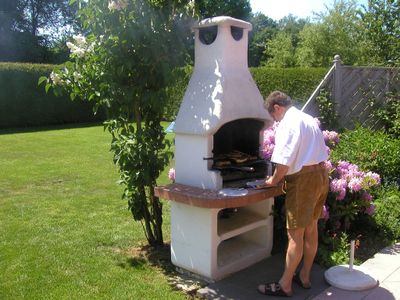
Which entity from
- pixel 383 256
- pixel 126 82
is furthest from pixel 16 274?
pixel 383 256

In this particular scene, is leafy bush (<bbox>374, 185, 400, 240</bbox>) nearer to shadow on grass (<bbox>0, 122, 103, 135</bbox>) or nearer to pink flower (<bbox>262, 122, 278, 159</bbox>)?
pink flower (<bbox>262, 122, 278, 159</bbox>)

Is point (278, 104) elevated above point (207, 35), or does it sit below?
below

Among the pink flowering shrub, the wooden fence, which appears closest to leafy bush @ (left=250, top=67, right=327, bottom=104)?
the wooden fence

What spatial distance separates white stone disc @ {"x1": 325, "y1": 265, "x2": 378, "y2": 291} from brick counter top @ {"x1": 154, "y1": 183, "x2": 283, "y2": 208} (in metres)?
0.88

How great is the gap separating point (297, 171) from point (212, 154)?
2.87 ft

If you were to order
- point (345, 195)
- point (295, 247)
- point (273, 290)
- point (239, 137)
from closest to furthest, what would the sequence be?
point (295, 247) → point (273, 290) → point (239, 137) → point (345, 195)

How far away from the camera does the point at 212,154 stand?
3.76m

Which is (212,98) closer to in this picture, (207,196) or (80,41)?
(207,196)

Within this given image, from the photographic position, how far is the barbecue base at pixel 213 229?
3561mm

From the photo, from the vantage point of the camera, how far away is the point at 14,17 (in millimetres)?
36969

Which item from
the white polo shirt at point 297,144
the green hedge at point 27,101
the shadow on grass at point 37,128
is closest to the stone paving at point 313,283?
the white polo shirt at point 297,144

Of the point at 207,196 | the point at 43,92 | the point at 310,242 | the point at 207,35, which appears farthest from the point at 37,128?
the point at 310,242

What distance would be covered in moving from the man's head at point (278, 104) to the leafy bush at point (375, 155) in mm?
2729

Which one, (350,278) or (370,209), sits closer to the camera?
(350,278)
